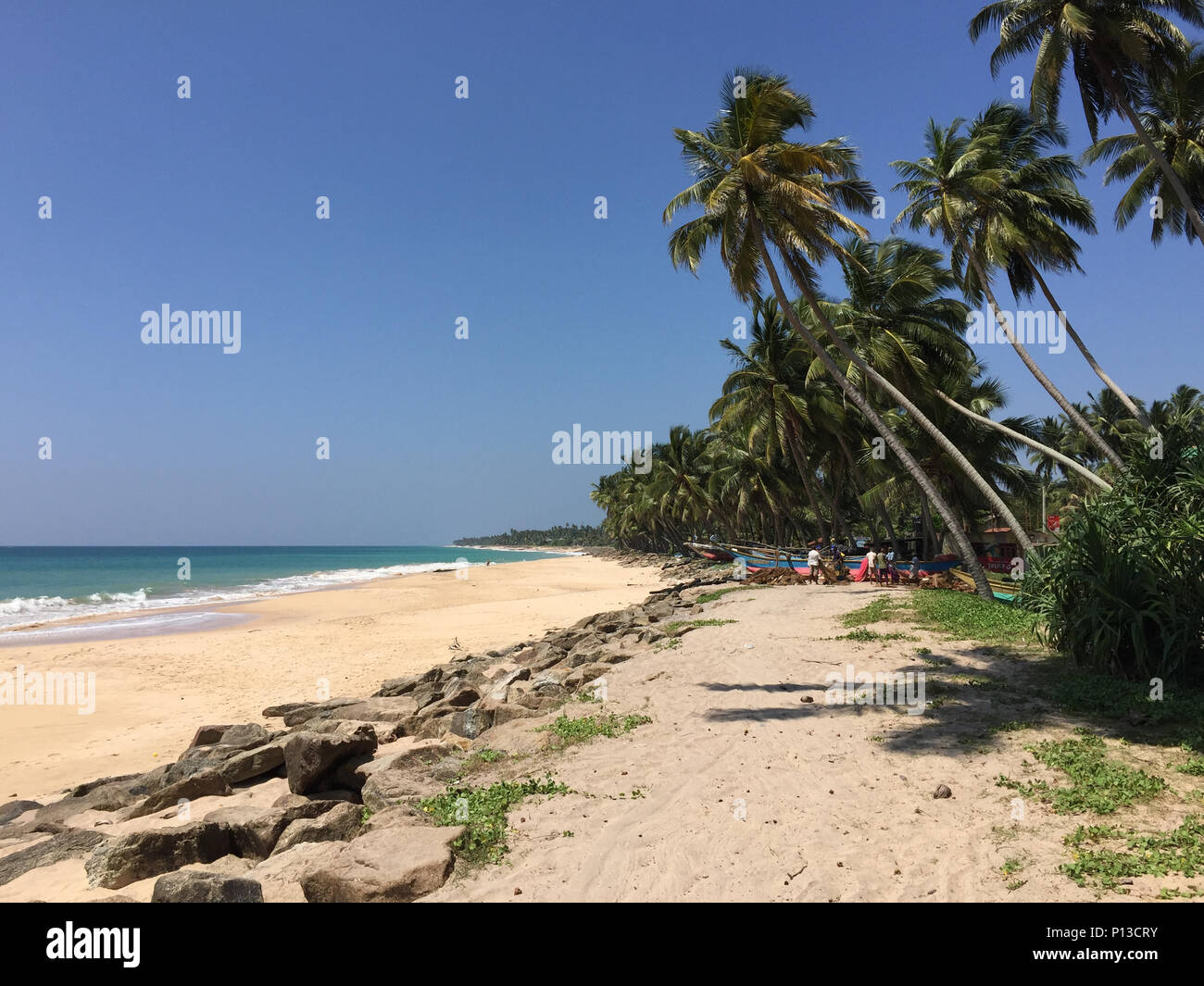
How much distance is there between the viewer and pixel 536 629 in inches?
883

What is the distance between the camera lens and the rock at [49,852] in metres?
5.60

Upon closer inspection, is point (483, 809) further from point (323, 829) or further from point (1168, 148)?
point (1168, 148)

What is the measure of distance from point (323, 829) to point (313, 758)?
169 centimetres

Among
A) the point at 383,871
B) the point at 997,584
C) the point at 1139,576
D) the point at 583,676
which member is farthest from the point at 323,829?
the point at 997,584

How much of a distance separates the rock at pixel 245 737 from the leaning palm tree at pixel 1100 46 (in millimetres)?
22779

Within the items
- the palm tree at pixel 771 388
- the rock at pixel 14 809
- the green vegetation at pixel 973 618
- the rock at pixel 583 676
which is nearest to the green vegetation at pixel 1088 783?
the green vegetation at pixel 973 618

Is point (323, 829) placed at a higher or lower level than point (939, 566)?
lower

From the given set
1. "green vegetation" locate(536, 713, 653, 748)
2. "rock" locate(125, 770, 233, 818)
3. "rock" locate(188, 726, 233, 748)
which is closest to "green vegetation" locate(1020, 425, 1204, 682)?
"green vegetation" locate(536, 713, 653, 748)

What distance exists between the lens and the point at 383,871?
4098 mm

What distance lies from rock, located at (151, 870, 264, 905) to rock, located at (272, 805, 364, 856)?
1.00 metres

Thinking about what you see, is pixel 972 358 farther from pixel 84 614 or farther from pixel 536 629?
pixel 84 614

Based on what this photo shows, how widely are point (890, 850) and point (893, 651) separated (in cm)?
718

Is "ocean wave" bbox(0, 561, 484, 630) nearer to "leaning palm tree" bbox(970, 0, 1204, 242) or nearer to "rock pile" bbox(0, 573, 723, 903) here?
"rock pile" bbox(0, 573, 723, 903)
